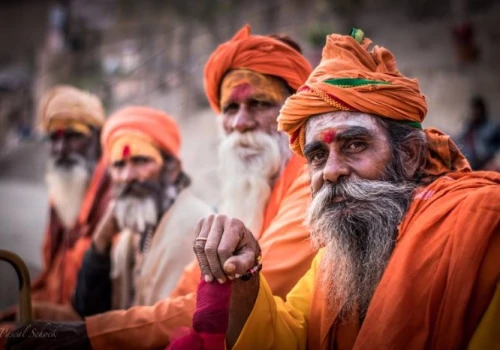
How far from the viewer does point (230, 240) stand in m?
2.27

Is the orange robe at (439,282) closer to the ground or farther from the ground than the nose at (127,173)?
closer to the ground

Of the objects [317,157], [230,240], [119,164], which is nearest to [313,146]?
[317,157]

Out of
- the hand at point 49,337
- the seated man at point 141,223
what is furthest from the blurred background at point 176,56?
the hand at point 49,337

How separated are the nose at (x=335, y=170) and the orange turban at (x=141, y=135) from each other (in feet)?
8.24

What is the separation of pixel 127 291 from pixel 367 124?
259 cm

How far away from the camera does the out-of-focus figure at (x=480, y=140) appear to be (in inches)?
326

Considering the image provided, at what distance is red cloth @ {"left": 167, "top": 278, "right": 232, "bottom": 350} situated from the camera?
94.2 inches

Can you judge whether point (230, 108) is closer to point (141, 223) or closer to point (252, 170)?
point (252, 170)

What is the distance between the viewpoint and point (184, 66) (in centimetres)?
1873

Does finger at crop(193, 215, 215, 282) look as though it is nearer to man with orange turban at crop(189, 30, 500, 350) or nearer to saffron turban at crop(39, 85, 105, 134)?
man with orange turban at crop(189, 30, 500, 350)

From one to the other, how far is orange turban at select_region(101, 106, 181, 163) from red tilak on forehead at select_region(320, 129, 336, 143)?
2469 mm

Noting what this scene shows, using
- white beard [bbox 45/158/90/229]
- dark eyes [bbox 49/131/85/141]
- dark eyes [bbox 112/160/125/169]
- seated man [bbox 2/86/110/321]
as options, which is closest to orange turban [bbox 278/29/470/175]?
dark eyes [bbox 112/160/125/169]

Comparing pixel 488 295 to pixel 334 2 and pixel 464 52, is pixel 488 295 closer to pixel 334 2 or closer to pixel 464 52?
pixel 464 52

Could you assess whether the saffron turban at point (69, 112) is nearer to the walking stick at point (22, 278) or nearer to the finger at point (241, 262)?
the walking stick at point (22, 278)
